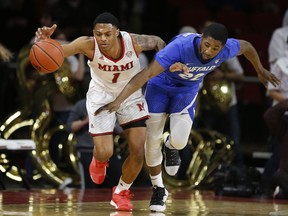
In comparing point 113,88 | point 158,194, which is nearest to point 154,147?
point 158,194

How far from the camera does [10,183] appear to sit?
12062mm

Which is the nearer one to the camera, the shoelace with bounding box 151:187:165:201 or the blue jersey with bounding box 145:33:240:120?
the blue jersey with bounding box 145:33:240:120

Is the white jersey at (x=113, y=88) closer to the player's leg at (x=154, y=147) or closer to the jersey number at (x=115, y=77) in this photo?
the jersey number at (x=115, y=77)

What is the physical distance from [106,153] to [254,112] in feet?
16.9

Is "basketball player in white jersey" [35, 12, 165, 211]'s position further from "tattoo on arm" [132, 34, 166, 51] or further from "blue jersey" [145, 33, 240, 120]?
"blue jersey" [145, 33, 240, 120]

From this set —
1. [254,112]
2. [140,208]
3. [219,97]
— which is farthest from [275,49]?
[140,208]

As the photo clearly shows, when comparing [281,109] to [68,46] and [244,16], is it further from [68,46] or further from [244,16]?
[244,16]

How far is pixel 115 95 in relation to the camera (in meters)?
9.02

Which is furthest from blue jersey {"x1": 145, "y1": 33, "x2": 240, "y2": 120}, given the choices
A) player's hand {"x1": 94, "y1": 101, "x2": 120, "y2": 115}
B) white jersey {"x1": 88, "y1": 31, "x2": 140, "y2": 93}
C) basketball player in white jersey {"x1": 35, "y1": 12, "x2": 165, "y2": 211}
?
player's hand {"x1": 94, "y1": 101, "x2": 120, "y2": 115}

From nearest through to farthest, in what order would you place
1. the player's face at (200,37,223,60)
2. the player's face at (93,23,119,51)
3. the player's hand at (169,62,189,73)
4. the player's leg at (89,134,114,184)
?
the player's hand at (169,62,189,73) < the player's face at (200,37,223,60) < the player's face at (93,23,119,51) < the player's leg at (89,134,114,184)

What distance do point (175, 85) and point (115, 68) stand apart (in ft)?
2.11

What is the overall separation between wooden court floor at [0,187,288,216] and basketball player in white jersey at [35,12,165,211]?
401 millimetres

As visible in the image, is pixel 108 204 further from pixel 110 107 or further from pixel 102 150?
pixel 110 107

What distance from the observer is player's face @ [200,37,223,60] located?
8.59 metres
